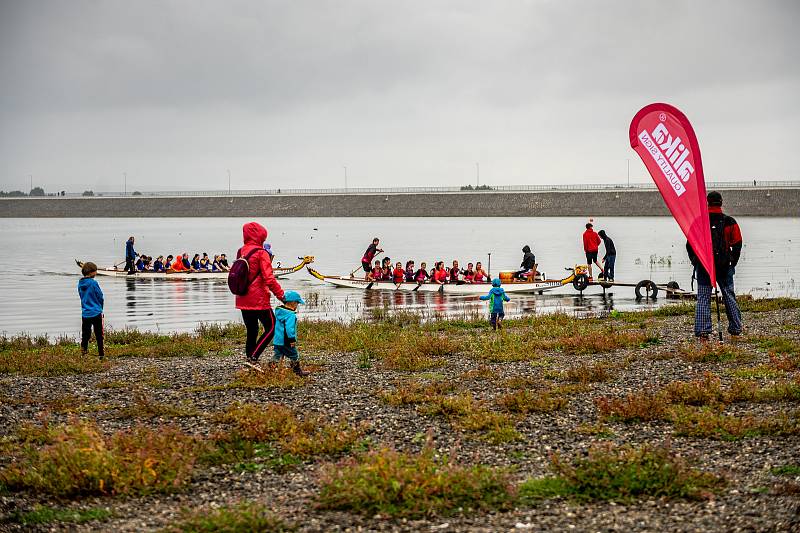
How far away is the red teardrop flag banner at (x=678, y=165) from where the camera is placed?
15539 millimetres

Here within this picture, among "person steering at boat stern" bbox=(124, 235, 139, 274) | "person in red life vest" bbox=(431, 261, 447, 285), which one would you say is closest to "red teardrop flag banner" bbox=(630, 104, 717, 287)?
"person in red life vest" bbox=(431, 261, 447, 285)

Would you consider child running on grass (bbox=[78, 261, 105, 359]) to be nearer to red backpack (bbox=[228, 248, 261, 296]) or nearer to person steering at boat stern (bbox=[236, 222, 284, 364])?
person steering at boat stern (bbox=[236, 222, 284, 364])

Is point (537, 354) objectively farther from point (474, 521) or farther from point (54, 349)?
point (54, 349)

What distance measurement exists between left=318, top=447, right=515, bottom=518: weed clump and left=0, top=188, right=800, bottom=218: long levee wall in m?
130

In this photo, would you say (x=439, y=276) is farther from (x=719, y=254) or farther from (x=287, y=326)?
(x=287, y=326)

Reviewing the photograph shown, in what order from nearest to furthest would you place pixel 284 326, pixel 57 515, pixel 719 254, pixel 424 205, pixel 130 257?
pixel 57 515 → pixel 284 326 → pixel 719 254 → pixel 130 257 → pixel 424 205

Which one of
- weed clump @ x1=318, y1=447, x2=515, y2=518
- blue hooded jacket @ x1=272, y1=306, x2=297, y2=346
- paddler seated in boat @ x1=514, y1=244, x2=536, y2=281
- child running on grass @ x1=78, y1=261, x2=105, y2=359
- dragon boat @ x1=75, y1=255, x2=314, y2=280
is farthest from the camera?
dragon boat @ x1=75, y1=255, x2=314, y2=280

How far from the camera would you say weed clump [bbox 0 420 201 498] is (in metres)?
8.86

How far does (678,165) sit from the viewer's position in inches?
617

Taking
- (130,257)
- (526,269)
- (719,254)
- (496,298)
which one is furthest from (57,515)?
(130,257)

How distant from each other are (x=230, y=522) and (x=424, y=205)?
15447 centimetres

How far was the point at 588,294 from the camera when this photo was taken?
36.0 meters

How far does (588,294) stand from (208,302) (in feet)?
50.8

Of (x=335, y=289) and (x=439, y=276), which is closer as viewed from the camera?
(x=439, y=276)
